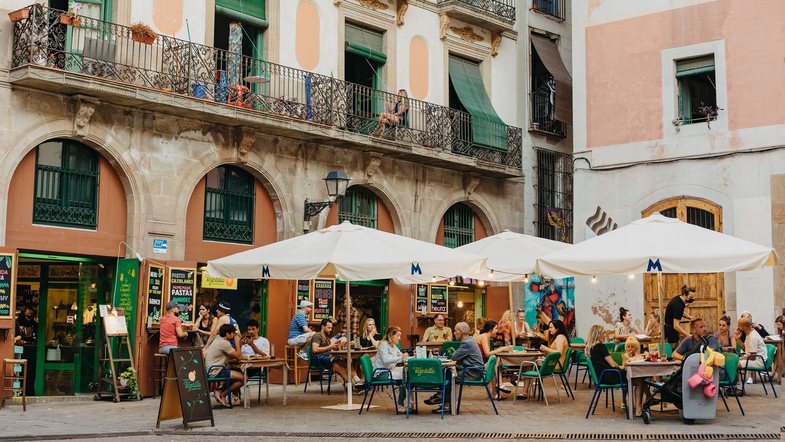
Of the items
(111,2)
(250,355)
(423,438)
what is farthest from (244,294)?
(423,438)

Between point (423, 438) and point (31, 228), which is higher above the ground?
point (31, 228)

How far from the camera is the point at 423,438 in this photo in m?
11.5

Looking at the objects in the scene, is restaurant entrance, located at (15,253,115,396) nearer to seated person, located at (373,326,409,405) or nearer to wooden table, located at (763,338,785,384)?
seated person, located at (373,326,409,405)

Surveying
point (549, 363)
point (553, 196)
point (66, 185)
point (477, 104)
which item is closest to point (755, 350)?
point (549, 363)

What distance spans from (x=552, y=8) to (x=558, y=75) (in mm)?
2245

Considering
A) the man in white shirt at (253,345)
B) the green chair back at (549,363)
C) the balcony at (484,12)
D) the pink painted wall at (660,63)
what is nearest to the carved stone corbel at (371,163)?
the balcony at (484,12)

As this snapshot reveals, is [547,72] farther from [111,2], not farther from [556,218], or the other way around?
[111,2]

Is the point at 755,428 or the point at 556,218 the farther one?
the point at 556,218

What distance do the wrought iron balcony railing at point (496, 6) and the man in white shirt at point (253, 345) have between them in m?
10.0

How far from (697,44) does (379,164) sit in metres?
7.00

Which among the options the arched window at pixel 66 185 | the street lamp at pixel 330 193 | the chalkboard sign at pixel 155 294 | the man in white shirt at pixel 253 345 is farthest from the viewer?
the street lamp at pixel 330 193

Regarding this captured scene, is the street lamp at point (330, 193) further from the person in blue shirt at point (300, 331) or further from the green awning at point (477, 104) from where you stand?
the green awning at point (477, 104)

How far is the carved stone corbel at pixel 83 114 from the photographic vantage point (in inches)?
661

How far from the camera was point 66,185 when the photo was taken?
16906mm
